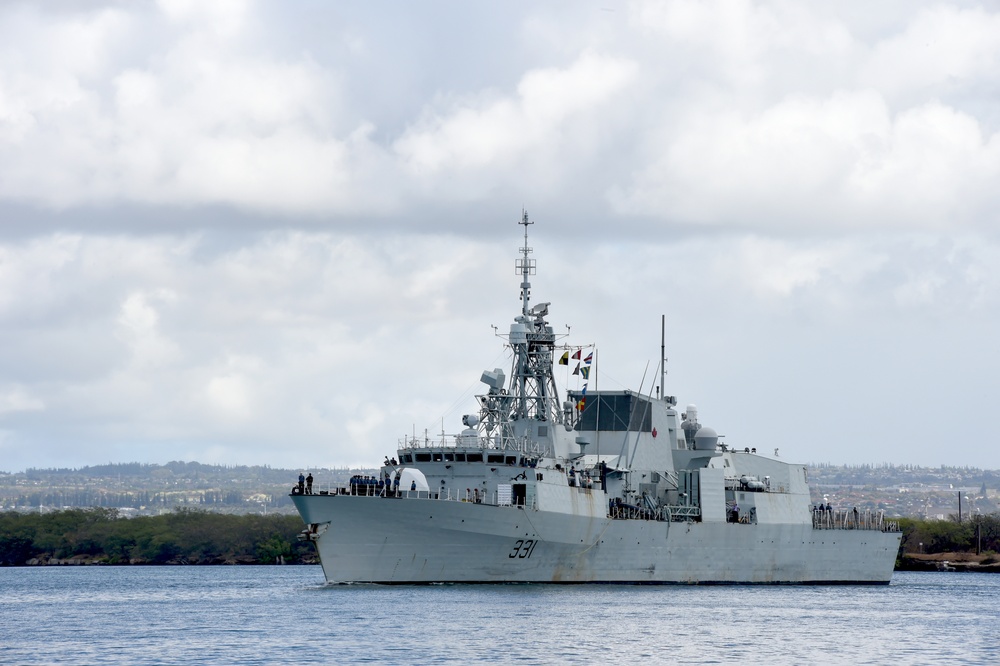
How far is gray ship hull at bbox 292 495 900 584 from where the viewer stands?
179ft

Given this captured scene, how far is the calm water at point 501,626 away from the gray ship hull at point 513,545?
83 centimetres

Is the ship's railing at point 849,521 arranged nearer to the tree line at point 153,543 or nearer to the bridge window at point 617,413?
the bridge window at point 617,413

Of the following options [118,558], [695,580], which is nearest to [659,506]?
[695,580]

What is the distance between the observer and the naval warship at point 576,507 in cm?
5525

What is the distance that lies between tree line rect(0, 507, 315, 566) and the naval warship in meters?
58.5

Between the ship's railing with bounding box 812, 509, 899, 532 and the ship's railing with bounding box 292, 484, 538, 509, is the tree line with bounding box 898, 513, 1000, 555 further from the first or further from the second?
the ship's railing with bounding box 292, 484, 538, 509

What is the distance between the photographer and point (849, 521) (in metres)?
75.5

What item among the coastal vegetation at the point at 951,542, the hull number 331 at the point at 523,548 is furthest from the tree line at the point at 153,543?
the hull number 331 at the point at 523,548

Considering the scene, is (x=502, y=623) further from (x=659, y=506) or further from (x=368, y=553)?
(x=659, y=506)

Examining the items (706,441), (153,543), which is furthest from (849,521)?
(153,543)

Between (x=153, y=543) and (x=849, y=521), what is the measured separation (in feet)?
221

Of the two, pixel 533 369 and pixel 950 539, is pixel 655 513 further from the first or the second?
pixel 950 539

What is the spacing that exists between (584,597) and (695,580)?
1193 centimetres

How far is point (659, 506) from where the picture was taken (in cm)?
6581
